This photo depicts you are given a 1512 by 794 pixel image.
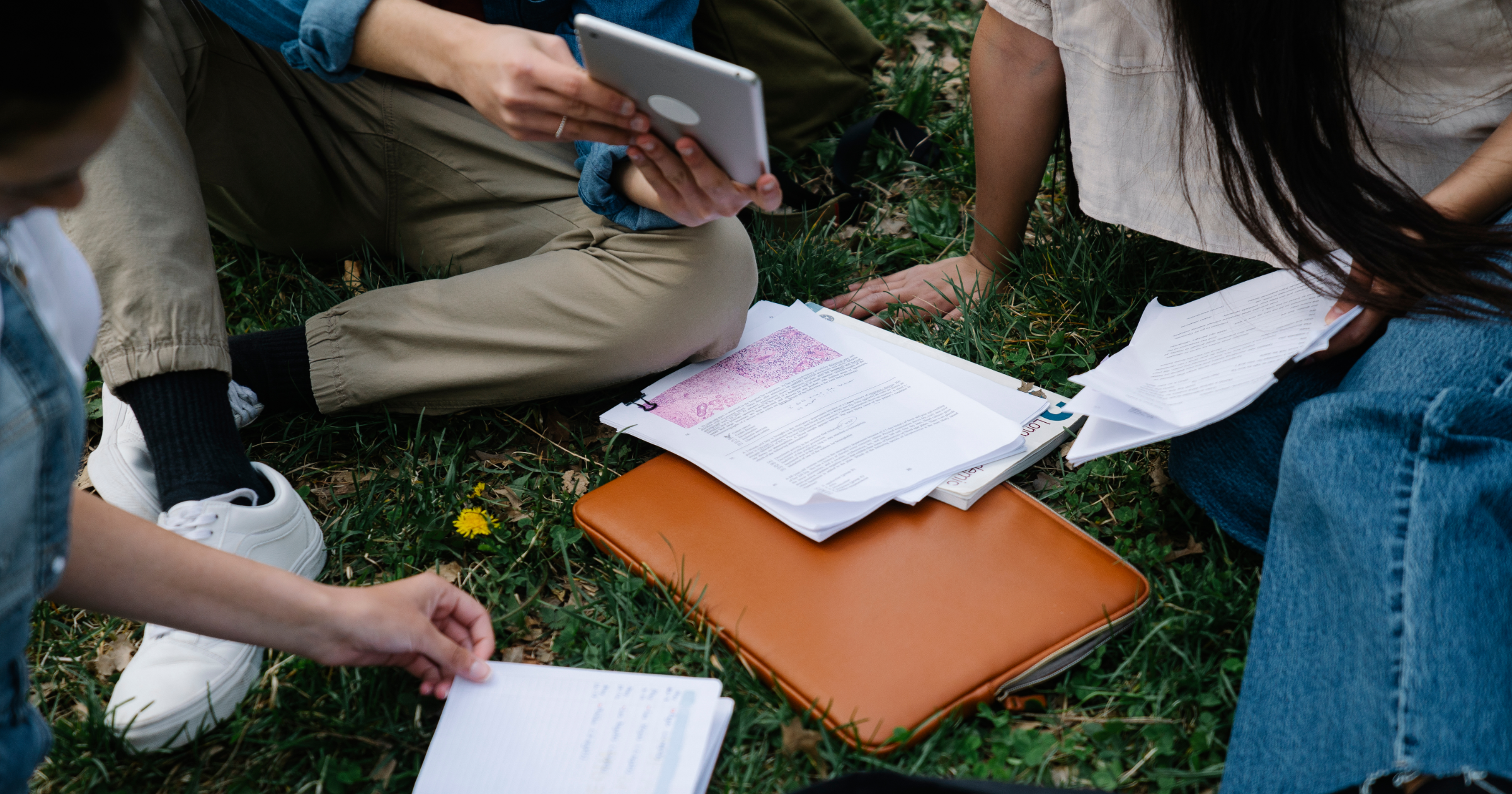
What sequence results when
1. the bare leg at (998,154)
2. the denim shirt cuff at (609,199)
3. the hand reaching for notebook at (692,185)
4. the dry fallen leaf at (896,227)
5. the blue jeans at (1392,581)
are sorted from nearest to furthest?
the blue jeans at (1392,581) < the hand reaching for notebook at (692,185) < the denim shirt cuff at (609,199) < the bare leg at (998,154) < the dry fallen leaf at (896,227)

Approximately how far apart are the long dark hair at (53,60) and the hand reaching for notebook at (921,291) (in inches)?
63.9

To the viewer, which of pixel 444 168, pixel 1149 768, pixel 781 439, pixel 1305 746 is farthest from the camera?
pixel 444 168

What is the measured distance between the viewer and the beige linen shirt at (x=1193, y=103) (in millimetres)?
1607

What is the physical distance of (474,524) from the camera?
177cm

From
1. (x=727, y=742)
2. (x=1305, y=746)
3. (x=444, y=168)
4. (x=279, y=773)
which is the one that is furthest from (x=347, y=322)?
(x=1305, y=746)

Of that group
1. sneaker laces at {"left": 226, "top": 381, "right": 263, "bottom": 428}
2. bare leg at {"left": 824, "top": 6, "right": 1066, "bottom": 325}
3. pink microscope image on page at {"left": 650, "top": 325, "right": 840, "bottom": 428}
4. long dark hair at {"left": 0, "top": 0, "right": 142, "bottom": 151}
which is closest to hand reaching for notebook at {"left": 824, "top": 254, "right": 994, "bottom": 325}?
bare leg at {"left": 824, "top": 6, "right": 1066, "bottom": 325}

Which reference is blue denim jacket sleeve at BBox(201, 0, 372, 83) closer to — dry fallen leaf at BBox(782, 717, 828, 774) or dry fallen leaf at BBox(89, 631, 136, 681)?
dry fallen leaf at BBox(89, 631, 136, 681)

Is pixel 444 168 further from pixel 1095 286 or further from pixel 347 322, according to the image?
pixel 1095 286

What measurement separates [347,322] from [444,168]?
15.0 inches

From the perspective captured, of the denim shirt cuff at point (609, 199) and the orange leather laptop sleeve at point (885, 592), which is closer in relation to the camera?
the orange leather laptop sleeve at point (885, 592)

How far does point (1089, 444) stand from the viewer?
1.56m

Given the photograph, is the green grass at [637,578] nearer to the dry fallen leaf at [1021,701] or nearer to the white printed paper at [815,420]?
the dry fallen leaf at [1021,701]


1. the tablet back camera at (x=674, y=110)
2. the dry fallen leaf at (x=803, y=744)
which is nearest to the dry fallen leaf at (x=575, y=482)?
the dry fallen leaf at (x=803, y=744)

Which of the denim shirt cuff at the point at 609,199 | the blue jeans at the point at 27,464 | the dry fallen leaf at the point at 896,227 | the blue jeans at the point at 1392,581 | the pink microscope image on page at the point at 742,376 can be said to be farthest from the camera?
the dry fallen leaf at the point at 896,227
